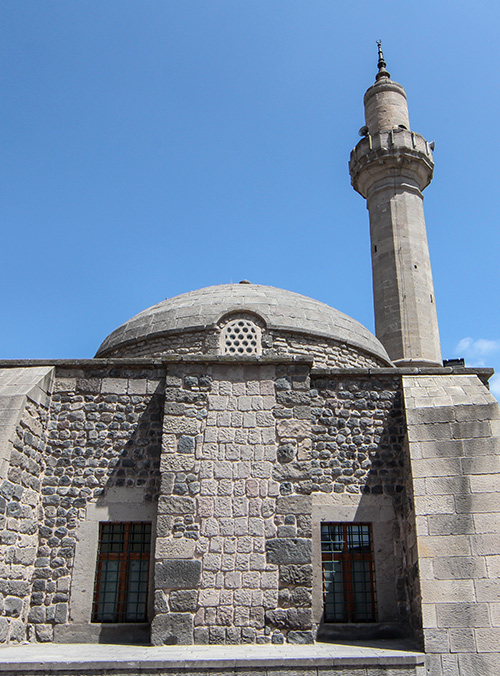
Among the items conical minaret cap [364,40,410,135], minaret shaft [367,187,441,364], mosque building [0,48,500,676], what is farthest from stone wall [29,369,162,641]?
conical minaret cap [364,40,410,135]

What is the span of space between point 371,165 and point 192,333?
11377 millimetres

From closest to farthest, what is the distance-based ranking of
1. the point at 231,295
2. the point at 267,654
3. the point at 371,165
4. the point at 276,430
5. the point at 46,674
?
the point at 46,674, the point at 267,654, the point at 276,430, the point at 231,295, the point at 371,165

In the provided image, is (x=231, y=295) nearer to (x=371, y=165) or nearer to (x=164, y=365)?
(x=164, y=365)

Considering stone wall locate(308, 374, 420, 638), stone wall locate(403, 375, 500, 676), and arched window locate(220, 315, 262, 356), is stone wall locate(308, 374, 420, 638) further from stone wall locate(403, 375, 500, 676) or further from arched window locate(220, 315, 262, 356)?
arched window locate(220, 315, 262, 356)

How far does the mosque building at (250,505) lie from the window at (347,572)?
0.02 metres

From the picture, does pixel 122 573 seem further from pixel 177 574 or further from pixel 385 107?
pixel 385 107

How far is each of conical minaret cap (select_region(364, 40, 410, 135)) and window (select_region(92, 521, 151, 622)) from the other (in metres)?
16.7

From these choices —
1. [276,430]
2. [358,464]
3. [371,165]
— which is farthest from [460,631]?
[371,165]

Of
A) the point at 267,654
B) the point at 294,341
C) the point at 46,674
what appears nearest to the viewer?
the point at 46,674

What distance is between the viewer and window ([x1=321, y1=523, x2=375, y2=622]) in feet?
25.7

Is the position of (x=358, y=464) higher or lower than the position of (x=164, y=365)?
lower

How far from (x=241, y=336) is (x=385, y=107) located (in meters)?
13.5

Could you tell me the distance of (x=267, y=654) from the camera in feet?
20.6

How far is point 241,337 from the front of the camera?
10.7 metres
